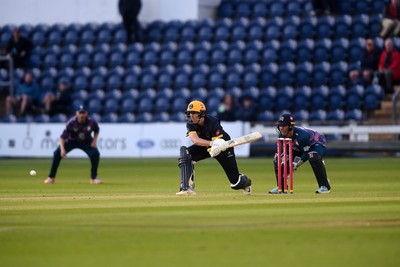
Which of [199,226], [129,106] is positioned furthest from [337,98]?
[199,226]

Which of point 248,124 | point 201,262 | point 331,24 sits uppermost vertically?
point 331,24

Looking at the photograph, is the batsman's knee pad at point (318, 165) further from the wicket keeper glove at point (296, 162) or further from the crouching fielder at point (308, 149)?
the wicket keeper glove at point (296, 162)

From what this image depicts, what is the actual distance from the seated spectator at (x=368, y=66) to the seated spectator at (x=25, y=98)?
11.6 m

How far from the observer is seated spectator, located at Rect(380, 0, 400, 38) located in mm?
35281

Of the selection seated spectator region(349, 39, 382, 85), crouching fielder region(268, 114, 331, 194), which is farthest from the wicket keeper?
seated spectator region(349, 39, 382, 85)

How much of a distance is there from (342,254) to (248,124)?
24.6 metres

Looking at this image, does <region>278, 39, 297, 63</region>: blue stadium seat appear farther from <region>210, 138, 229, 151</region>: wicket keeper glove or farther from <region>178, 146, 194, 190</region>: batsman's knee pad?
<region>210, 138, 229, 151</region>: wicket keeper glove

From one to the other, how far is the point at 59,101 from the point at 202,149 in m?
20.8

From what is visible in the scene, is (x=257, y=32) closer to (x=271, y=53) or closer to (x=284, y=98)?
(x=271, y=53)

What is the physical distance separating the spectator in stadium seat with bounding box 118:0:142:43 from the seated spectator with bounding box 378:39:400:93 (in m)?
9.97

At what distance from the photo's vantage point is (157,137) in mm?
35438

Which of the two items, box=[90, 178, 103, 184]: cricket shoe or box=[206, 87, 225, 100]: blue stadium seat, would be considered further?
box=[206, 87, 225, 100]: blue stadium seat

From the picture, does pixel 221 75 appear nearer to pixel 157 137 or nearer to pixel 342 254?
pixel 157 137

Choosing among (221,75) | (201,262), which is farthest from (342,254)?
(221,75)
